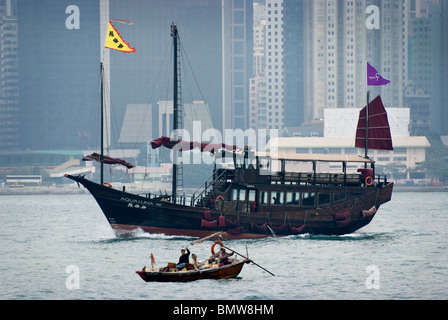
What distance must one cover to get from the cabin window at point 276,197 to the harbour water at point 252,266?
2.28 meters

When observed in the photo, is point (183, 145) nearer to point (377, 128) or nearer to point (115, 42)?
point (115, 42)

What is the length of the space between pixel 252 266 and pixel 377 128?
63.9 ft

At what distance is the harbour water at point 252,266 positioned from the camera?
116ft

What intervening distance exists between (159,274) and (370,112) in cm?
2619

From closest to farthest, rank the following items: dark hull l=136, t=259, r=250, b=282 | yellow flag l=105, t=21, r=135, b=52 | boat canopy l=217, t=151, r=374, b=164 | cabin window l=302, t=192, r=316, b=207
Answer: dark hull l=136, t=259, r=250, b=282, cabin window l=302, t=192, r=316, b=207, boat canopy l=217, t=151, r=374, b=164, yellow flag l=105, t=21, r=135, b=52

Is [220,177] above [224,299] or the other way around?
above

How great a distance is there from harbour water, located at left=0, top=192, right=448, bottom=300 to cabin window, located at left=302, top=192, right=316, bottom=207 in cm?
235

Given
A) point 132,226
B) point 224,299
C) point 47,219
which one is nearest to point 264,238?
point 132,226

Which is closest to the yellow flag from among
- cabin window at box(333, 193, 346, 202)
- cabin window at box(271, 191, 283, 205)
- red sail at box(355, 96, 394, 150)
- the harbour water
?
the harbour water

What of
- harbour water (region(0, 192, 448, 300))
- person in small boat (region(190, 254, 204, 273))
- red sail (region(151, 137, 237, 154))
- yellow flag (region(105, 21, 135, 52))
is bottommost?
harbour water (region(0, 192, 448, 300))

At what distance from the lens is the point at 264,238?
49656mm

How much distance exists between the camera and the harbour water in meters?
35.5

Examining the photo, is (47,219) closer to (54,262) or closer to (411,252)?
(54,262)

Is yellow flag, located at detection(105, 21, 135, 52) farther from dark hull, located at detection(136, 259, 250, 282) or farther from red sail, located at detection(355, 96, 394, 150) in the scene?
dark hull, located at detection(136, 259, 250, 282)
